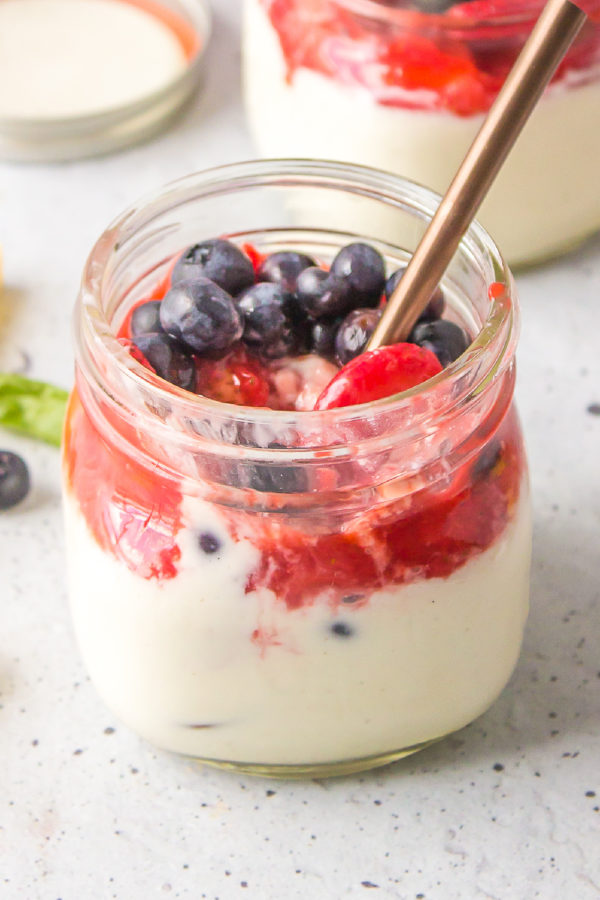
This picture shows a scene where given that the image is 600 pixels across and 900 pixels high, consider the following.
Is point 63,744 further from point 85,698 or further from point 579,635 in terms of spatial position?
point 579,635

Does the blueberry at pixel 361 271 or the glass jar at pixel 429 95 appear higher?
the blueberry at pixel 361 271

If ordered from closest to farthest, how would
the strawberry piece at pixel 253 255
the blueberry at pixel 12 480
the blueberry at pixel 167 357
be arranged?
1. the blueberry at pixel 167 357
2. the strawberry piece at pixel 253 255
3. the blueberry at pixel 12 480

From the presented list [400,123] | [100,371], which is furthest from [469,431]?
[400,123]

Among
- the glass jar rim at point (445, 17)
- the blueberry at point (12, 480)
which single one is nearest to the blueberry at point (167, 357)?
the blueberry at point (12, 480)

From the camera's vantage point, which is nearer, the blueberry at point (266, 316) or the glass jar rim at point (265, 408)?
the glass jar rim at point (265, 408)

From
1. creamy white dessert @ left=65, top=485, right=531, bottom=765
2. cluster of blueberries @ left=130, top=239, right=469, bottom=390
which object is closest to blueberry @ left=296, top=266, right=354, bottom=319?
cluster of blueberries @ left=130, top=239, right=469, bottom=390

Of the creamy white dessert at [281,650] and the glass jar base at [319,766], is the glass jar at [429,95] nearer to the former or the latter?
the creamy white dessert at [281,650]

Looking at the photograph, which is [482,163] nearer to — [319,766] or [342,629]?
[342,629]
